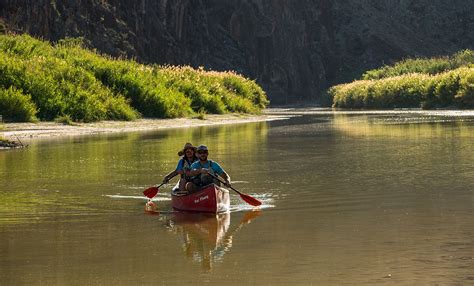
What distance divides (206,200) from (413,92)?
239 feet

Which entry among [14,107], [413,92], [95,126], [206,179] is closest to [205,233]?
[206,179]

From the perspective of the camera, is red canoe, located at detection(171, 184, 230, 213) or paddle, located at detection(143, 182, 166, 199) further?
paddle, located at detection(143, 182, 166, 199)

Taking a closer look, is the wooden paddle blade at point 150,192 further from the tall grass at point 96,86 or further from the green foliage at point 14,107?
the tall grass at point 96,86

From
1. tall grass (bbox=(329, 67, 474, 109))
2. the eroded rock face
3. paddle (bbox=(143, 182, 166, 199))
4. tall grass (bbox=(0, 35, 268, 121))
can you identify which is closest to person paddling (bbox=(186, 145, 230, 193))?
paddle (bbox=(143, 182, 166, 199))

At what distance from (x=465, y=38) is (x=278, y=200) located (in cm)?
14455

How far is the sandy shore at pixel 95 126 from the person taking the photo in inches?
1617

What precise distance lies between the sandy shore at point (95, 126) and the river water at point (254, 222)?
8.10 m

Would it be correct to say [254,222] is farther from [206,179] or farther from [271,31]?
[271,31]

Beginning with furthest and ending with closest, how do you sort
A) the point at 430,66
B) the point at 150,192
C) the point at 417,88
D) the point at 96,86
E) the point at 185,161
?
the point at 430,66
the point at 417,88
the point at 96,86
the point at 150,192
the point at 185,161

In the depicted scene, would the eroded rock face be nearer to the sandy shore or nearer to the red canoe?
the sandy shore

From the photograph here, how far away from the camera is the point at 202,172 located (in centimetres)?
1952

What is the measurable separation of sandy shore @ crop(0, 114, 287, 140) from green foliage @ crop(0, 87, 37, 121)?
26.8 inches

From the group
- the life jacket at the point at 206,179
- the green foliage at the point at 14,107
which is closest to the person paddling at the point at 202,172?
the life jacket at the point at 206,179

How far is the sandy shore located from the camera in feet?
135
